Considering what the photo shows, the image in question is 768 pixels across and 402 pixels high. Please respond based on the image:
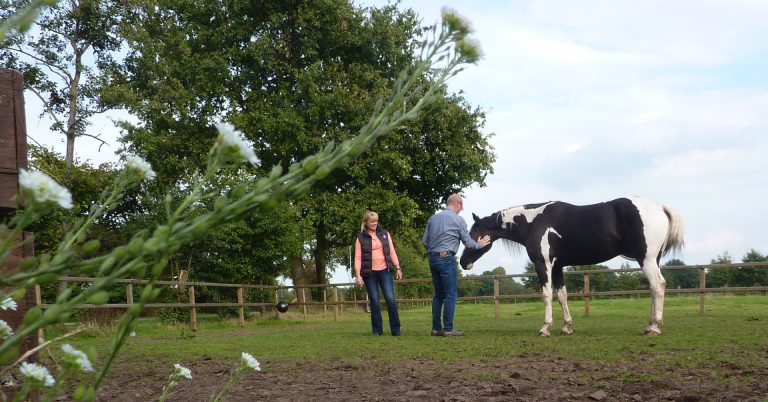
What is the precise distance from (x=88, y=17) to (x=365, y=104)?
10077 mm

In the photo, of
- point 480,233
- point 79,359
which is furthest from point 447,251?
point 79,359

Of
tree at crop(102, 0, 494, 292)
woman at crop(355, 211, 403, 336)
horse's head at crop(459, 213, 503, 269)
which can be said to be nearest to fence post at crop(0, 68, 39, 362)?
woman at crop(355, 211, 403, 336)

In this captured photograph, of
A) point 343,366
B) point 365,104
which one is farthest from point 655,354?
point 365,104

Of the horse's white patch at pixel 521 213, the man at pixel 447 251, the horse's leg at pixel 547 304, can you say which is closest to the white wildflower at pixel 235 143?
the horse's leg at pixel 547 304

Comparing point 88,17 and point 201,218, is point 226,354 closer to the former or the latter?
point 201,218

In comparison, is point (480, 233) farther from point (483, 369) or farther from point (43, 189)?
point (43, 189)

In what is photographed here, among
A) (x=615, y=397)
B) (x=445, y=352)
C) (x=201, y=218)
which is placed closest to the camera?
(x=201, y=218)

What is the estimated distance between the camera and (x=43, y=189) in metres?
0.80

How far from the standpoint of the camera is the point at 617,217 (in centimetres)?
932

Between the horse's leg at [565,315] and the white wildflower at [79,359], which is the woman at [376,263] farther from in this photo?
the white wildflower at [79,359]

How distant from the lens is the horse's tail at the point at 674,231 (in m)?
9.19

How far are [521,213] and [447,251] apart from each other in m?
1.17

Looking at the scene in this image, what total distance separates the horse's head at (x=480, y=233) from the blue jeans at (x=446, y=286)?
0.77 meters

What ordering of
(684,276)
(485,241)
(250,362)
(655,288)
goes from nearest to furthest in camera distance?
1. (250,362)
2. (655,288)
3. (485,241)
4. (684,276)
